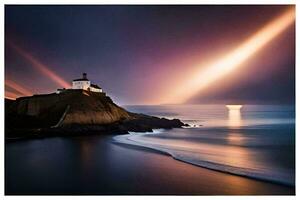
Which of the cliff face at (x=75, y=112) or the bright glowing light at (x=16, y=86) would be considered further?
the cliff face at (x=75, y=112)

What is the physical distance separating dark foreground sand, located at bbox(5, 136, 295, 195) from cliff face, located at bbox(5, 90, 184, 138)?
3.40 metres

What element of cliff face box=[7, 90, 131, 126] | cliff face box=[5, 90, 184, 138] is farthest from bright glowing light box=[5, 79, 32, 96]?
cliff face box=[7, 90, 131, 126]

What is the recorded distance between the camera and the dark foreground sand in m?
3.44

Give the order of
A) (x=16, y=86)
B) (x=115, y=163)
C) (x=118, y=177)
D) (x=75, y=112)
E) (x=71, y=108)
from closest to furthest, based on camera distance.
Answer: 1. (x=118, y=177)
2. (x=115, y=163)
3. (x=16, y=86)
4. (x=75, y=112)
5. (x=71, y=108)

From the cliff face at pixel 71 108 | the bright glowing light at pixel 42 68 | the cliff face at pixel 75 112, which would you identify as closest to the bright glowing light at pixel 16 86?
the bright glowing light at pixel 42 68

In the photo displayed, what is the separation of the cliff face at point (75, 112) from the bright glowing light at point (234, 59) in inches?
146

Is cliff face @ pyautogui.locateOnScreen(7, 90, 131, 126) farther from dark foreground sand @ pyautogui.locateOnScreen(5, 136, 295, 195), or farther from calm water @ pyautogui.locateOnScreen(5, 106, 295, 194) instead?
dark foreground sand @ pyautogui.locateOnScreen(5, 136, 295, 195)

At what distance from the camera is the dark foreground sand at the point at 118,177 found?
11.3ft

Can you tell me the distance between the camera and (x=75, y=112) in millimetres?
A: 9164

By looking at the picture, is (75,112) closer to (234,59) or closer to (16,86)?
(16,86)

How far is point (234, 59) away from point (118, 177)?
2.73 m

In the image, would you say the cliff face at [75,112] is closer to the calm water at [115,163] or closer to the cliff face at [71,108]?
the cliff face at [71,108]

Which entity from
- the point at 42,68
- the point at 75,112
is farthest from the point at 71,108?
the point at 42,68
